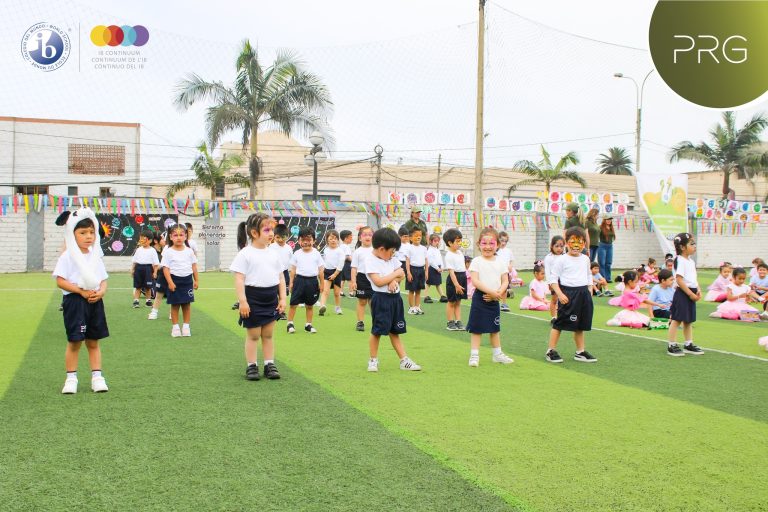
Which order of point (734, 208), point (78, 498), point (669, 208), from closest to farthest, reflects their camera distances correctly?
1. point (78, 498)
2. point (669, 208)
3. point (734, 208)

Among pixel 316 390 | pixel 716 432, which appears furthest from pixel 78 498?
pixel 716 432

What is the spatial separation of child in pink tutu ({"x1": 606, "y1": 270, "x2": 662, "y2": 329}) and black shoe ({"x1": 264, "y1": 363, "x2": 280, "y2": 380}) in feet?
22.7

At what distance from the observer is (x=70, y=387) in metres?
5.98

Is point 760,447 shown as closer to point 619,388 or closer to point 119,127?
point 619,388

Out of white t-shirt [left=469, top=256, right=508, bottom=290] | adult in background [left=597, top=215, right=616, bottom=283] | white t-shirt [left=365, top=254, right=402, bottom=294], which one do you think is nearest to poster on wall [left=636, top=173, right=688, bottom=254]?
adult in background [left=597, top=215, right=616, bottom=283]

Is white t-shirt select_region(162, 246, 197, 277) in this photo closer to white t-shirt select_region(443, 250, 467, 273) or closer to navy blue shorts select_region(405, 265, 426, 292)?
white t-shirt select_region(443, 250, 467, 273)

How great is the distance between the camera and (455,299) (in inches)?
424

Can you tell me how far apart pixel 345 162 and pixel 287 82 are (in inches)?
631

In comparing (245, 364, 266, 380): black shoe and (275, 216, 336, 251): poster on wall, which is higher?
(275, 216, 336, 251): poster on wall

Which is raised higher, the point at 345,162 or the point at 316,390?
the point at 345,162

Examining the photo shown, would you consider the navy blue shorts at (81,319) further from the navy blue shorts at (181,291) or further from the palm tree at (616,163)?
the palm tree at (616,163)

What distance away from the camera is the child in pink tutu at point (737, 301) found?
12720 mm

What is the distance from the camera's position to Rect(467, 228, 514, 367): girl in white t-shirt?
7.65 m

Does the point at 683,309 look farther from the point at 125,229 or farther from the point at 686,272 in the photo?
the point at 125,229
